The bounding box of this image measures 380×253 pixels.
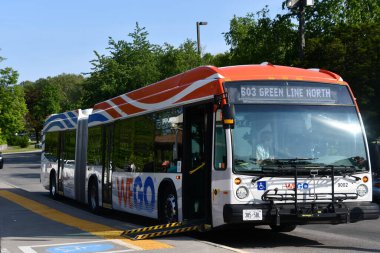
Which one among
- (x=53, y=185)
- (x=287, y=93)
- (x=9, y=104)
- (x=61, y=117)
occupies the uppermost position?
(x=9, y=104)

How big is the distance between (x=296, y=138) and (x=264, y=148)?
1.95ft

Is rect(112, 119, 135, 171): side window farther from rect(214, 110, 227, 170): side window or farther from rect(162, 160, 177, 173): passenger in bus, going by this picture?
rect(214, 110, 227, 170): side window

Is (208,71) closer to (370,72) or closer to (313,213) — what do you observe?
(313,213)

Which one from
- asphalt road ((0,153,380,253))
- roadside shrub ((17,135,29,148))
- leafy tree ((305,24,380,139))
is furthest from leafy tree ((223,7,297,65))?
roadside shrub ((17,135,29,148))

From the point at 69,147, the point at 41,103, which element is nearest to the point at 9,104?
the point at 69,147

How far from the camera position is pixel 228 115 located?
29.9 ft

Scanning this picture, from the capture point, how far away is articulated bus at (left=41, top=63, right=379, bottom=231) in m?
9.20

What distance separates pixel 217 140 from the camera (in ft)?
31.3

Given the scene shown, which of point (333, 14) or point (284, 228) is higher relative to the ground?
point (333, 14)

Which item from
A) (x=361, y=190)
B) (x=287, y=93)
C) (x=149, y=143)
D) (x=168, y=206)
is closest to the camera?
(x=361, y=190)

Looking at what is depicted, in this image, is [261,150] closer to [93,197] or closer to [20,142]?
[93,197]

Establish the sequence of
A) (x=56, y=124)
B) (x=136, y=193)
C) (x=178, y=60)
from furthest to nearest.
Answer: (x=178, y=60) → (x=56, y=124) → (x=136, y=193)

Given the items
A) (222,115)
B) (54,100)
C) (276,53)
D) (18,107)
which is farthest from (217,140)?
(54,100)

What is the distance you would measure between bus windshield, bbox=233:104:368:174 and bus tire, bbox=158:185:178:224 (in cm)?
228
